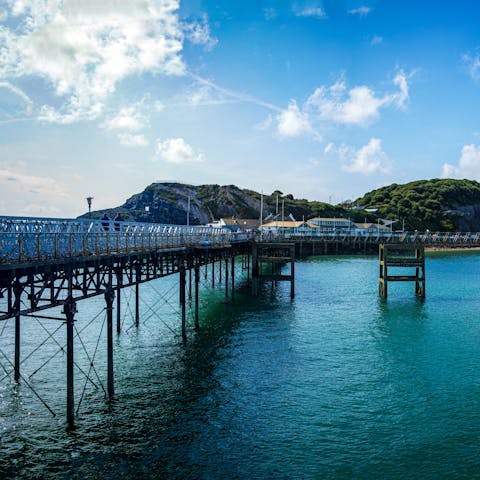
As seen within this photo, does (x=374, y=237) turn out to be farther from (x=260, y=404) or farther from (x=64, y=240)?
(x=64, y=240)

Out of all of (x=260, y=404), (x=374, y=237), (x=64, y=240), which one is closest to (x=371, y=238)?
(x=374, y=237)

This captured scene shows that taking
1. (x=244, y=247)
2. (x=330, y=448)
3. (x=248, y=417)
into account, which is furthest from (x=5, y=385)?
(x=244, y=247)

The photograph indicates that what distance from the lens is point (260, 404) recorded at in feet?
75.7

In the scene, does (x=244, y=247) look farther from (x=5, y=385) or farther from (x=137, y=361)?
(x=5, y=385)

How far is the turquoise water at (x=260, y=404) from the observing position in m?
17.7

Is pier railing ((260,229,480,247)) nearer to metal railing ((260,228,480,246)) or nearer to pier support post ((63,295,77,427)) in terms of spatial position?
metal railing ((260,228,480,246))

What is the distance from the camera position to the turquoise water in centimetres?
1773

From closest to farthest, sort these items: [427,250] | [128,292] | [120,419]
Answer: [120,419] → [128,292] → [427,250]

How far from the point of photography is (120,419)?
68.6 feet

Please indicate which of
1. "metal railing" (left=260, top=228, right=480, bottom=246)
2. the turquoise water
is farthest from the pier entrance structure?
"metal railing" (left=260, top=228, right=480, bottom=246)

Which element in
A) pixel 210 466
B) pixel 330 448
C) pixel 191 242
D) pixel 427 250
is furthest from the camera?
pixel 427 250

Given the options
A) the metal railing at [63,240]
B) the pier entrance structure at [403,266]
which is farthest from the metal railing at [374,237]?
the metal railing at [63,240]

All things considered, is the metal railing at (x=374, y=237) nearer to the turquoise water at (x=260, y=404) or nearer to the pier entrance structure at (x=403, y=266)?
the pier entrance structure at (x=403, y=266)

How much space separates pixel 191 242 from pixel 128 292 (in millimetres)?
20147
